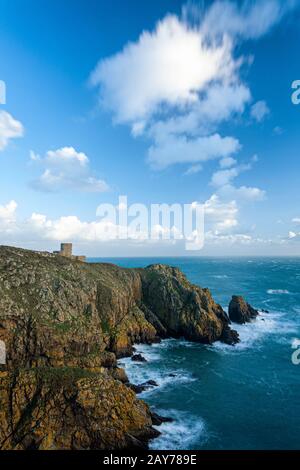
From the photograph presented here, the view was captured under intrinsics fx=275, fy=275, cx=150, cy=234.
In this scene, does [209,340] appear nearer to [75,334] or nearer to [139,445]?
[75,334]

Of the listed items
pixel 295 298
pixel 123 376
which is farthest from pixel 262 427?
pixel 295 298

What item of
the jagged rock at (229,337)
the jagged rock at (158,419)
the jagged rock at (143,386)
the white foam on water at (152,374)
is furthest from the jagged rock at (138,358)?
the jagged rock at (229,337)

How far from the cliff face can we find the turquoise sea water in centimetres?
439

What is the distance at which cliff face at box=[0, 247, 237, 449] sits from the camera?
29.2m

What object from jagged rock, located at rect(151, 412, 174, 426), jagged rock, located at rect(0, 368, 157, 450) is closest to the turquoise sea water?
jagged rock, located at rect(151, 412, 174, 426)

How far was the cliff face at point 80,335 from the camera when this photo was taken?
29.2m

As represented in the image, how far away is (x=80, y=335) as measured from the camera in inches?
1900

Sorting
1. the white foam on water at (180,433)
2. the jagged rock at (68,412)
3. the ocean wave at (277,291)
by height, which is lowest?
the white foam on water at (180,433)

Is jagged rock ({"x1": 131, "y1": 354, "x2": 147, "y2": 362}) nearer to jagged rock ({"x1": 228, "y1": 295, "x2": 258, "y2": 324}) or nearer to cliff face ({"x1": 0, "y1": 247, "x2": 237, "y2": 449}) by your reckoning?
cliff face ({"x1": 0, "y1": 247, "x2": 237, "y2": 449})

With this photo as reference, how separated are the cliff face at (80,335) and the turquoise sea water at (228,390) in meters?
4.39

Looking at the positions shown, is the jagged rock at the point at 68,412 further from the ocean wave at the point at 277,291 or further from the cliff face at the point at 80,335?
the ocean wave at the point at 277,291

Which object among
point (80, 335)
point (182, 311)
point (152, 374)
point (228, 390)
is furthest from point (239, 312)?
point (80, 335)

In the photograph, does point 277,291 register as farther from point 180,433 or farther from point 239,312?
point 180,433
